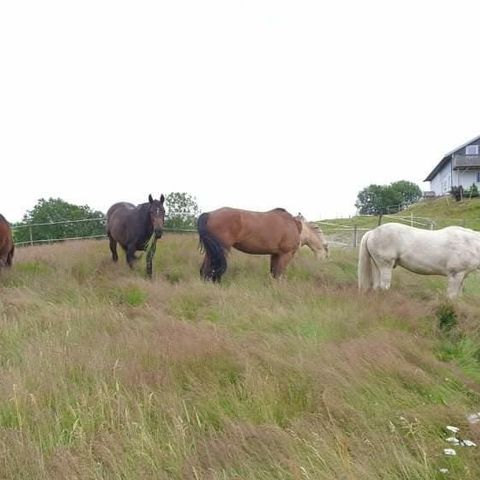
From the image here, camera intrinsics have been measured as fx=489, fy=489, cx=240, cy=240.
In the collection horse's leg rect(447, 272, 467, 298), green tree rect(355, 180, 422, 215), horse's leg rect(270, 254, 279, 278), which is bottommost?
horse's leg rect(447, 272, 467, 298)

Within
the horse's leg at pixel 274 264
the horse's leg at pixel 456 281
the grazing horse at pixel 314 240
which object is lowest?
the horse's leg at pixel 456 281

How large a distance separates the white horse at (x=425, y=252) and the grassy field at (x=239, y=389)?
1901 mm

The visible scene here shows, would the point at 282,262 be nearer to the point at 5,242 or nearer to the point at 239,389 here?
the point at 5,242

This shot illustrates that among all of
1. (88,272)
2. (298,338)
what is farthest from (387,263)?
(88,272)

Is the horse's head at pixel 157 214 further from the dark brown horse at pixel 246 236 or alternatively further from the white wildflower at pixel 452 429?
the white wildflower at pixel 452 429

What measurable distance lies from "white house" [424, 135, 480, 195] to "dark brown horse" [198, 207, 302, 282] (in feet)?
155

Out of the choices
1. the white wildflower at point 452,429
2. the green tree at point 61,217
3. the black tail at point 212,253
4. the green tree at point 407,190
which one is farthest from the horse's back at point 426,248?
the green tree at point 407,190

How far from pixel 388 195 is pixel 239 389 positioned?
287ft

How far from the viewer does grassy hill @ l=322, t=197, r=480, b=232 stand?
33.7m

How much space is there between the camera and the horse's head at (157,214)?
9312 millimetres

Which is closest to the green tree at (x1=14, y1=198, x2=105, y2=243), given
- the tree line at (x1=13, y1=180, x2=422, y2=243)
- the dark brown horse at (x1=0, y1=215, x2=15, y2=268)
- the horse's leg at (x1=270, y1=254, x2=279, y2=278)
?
the tree line at (x1=13, y1=180, x2=422, y2=243)

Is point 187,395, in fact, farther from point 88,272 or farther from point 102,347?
point 88,272

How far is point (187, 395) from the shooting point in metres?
3.44

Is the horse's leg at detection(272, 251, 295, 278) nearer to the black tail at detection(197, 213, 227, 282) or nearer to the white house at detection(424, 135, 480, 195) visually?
the black tail at detection(197, 213, 227, 282)
